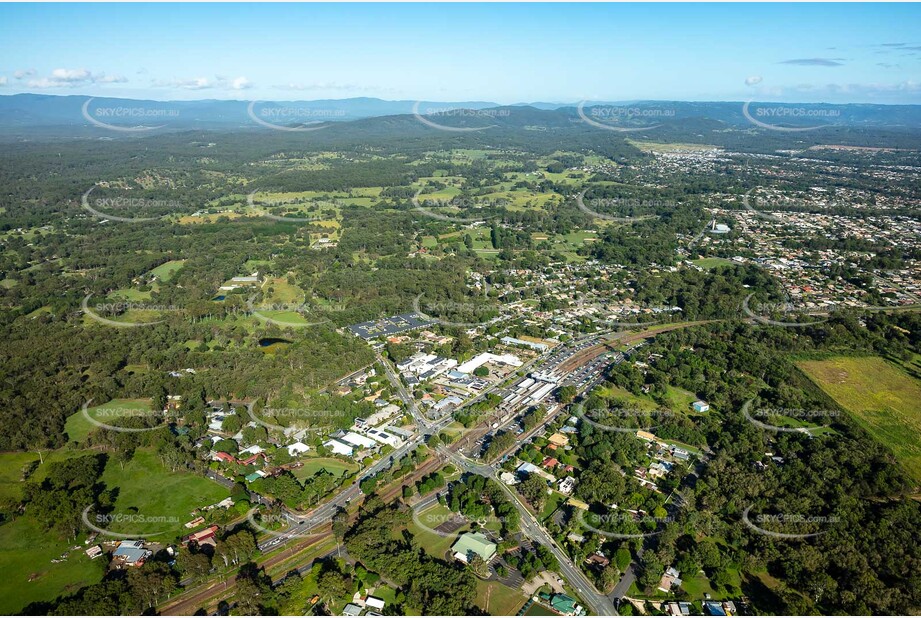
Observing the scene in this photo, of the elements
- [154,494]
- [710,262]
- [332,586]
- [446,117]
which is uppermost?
[446,117]

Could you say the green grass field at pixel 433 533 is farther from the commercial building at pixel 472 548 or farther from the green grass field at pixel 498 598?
the green grass field at pixel 498 598

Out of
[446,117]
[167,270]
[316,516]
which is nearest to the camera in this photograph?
[316,516]

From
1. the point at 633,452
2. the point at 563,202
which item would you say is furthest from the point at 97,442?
the point at 563,202

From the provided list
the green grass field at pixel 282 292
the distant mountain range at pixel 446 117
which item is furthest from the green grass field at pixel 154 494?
the distant mountain range at pixel 446 117

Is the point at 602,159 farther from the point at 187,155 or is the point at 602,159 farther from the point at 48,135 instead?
the point at 48,135

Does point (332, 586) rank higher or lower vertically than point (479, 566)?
higher

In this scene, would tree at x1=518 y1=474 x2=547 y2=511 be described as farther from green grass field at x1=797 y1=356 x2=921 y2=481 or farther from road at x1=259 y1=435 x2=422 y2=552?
green grass field at x1=797 y1=356 x2=921 y2=481

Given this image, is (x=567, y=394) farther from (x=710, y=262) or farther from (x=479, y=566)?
(x=710, y=262)

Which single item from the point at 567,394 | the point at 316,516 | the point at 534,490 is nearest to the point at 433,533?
the point at 534,490
